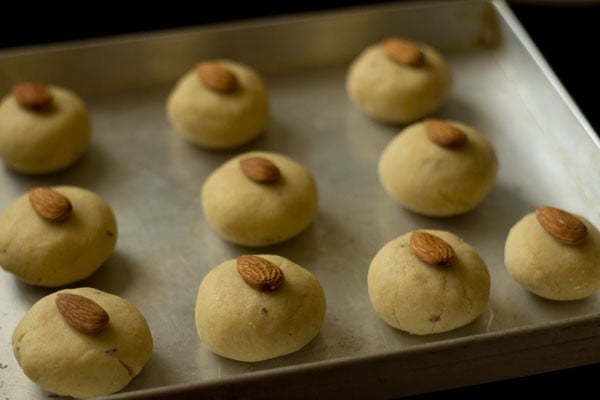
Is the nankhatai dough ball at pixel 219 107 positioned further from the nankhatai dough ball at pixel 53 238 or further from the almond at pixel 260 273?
the almond at pixel 260 273

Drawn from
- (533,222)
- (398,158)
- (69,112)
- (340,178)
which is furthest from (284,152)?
(533,222)

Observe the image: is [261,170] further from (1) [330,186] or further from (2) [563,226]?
(2) [563,226]

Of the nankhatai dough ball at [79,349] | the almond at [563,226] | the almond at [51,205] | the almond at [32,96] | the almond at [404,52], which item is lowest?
the nankhatai dough ball at [79,349]

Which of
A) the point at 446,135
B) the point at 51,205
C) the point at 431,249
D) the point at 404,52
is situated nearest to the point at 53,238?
the point at 51,205

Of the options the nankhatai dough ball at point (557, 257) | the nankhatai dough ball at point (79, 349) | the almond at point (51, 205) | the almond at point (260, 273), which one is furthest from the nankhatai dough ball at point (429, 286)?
the almond at point (51, 205)

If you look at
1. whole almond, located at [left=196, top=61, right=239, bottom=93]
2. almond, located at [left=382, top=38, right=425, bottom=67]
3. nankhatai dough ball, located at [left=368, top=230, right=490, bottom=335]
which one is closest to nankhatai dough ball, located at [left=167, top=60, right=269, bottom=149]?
whole almond, located at [left=196, top=61, right=239, bottom=93]

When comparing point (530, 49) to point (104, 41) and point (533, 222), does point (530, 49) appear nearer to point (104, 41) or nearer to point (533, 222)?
point (533, 222)

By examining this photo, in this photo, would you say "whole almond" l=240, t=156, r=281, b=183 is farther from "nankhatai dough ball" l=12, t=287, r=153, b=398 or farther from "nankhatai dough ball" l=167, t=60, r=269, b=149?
"nankhatai dough ball" l=12, t=287, r=153, b=398
